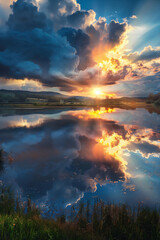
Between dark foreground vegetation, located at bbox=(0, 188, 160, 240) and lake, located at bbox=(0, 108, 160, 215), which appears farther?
lake, located at bbox=(0, 108, 160, 215)

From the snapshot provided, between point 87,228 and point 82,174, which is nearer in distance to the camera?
point 87,228

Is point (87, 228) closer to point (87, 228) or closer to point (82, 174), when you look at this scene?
point (87, 228)

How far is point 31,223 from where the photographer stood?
5039 mm

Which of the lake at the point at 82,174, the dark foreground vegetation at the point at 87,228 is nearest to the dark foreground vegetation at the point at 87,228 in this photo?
the dark foreground vegetation at the point at 87,228

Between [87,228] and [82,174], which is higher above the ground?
[87,228]

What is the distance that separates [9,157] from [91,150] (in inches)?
375

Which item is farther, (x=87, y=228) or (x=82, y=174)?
(x=82, y=174)

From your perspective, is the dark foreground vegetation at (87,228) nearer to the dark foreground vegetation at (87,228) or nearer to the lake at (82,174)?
the dark foreground vegetation at (87,228)

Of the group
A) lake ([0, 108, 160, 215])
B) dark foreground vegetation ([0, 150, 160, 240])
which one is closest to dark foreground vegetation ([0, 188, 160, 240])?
dark foreground vegetation ([0, 150, 160, 240])

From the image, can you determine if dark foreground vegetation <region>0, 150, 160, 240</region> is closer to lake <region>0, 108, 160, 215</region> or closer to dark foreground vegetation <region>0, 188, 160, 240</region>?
dark foreground vegetation <region>0, 188, 160, 240</region>

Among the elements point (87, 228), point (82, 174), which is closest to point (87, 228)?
point (87, 228)

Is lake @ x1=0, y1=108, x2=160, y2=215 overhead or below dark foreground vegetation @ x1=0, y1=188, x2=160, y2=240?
below

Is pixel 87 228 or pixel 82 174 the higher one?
pixel 87 228

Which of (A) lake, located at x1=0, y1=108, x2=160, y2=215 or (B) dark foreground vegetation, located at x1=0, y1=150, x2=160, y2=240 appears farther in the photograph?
(A) lake, located at x1=0, y1=108, x2=160, y2=215
